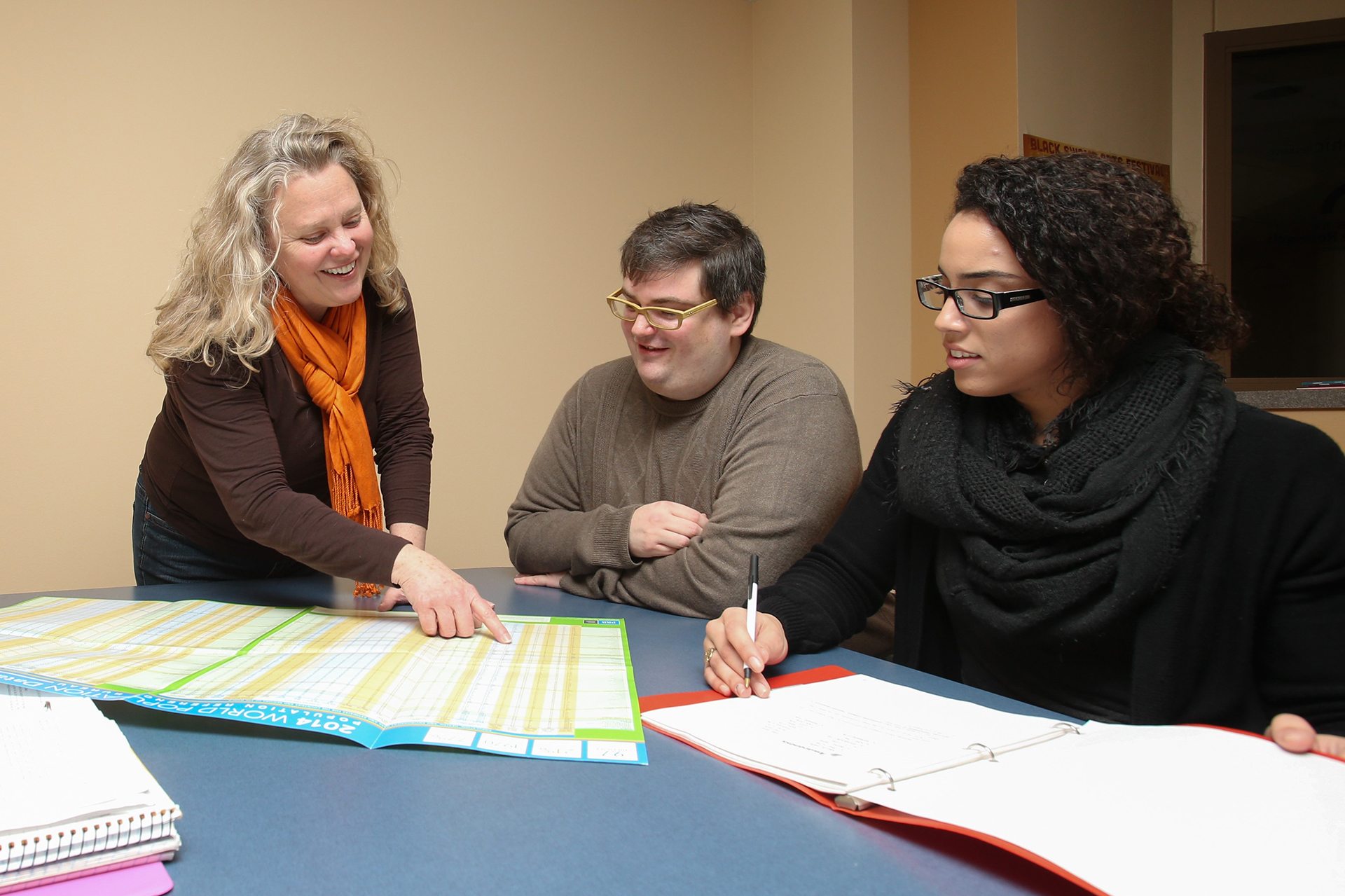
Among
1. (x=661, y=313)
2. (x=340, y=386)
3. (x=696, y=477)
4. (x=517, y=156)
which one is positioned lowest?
(x=696, y=477)

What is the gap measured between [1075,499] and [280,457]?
1153 mm

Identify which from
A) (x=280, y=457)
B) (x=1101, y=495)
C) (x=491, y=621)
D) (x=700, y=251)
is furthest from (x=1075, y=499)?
(x=280, y=457)

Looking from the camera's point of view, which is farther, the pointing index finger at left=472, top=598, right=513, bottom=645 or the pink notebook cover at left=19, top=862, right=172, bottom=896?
the pointing index finger at left=472, top=598, right=513, bottom=645

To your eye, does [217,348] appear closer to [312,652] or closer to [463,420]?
[312,652]

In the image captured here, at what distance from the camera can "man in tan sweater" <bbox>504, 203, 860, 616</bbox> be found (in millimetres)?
1549

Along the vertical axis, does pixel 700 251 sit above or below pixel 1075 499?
above

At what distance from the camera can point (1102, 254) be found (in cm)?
112

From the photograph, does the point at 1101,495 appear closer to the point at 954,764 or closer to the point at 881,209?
the point at 954,764

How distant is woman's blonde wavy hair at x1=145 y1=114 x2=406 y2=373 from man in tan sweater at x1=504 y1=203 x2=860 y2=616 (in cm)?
58

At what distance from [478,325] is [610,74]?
112cm

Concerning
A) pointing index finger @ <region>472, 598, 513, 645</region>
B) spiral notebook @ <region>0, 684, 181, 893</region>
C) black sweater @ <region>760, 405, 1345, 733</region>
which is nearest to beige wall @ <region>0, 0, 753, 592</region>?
pointing index finger @ <region>472, 598, 513, 645</region>

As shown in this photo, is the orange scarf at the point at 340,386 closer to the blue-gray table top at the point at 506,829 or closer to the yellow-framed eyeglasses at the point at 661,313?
the yellow-framed eyeglasses at the point at 661,313

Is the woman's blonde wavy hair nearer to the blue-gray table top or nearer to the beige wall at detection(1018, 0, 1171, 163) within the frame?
the blue-gray table top

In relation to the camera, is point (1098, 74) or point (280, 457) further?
point (1098, 74)
